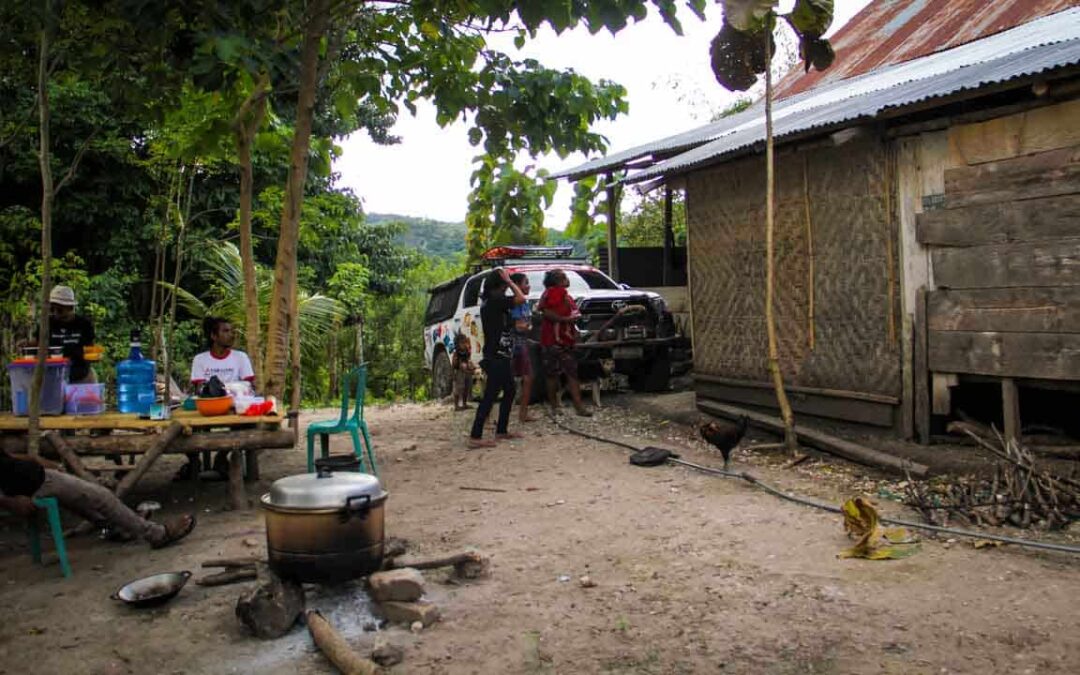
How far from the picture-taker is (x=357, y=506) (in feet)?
12.6

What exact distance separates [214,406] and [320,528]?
7.54 feet

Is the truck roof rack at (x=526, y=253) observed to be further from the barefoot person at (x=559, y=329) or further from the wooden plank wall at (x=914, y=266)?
the wooden plank wall at (x=914, y=266)

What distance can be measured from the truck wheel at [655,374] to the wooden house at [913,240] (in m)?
1.06

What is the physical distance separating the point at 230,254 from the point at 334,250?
4566 millimetres

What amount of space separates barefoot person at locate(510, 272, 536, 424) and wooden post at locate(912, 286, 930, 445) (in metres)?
3.92

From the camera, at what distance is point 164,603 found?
4168 mm

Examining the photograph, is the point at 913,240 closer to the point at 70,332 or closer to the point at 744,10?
the point at 744,10

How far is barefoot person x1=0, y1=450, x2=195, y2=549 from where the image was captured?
4555mm

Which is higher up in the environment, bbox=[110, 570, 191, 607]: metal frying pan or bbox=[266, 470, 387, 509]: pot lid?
bbox=[266, 470, 387, 509]: pot lid

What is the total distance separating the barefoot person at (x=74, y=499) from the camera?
455 cm

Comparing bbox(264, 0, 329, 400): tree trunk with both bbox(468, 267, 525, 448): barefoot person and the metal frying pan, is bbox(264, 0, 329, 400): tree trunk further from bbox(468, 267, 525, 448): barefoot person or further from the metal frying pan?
the metal frying pan

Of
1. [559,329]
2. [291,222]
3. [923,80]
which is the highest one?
[923,80]

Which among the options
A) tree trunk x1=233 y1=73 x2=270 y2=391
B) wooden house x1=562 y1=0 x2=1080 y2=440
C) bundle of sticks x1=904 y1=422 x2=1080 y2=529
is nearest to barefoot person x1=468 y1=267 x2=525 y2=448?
tree trunk x1=233 y1=73 x2=270 y2=391

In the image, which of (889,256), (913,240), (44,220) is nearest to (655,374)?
(889,256)
